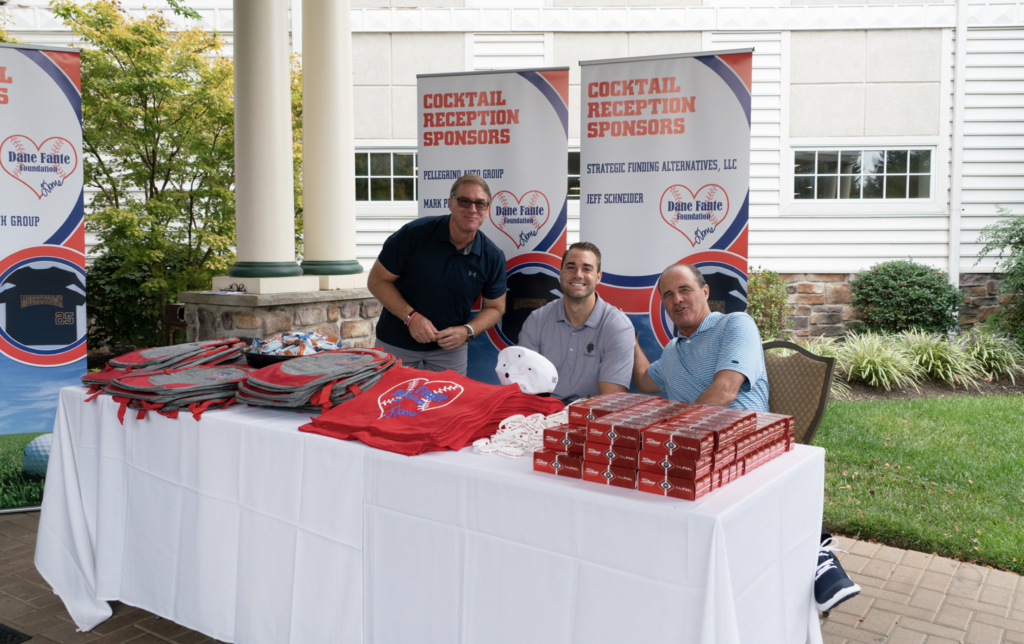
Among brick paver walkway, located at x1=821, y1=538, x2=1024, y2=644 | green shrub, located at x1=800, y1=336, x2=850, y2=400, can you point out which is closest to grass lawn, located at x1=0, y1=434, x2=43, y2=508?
brick paver walkway, located at x1=821, y1=538, x2=1024, y2=644

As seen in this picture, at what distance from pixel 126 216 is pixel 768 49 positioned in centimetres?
751

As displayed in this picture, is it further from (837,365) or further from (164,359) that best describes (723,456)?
(837,365)

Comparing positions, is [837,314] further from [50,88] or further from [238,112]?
[50,88]

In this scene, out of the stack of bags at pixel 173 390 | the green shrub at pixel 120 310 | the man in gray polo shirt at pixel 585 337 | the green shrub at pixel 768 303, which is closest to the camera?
the stack of bags at pixel 173 390

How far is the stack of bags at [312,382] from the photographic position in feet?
7.50

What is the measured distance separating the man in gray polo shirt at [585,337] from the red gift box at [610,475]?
1.44 m

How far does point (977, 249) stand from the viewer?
29.5ft

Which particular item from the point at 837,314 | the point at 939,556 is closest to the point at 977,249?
the point at 837,314

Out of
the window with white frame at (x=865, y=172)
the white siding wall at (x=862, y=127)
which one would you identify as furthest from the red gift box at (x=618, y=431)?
the window with white frame at (x=865, y=172)

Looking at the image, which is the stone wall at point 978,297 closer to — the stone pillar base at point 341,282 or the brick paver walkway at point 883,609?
the brick paver walkway at point 883,609

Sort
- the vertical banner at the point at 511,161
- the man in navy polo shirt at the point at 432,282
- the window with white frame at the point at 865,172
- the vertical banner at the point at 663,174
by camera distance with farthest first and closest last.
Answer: the window with white frame at the point at 865,172 → the vertical banner at the point at 511,161 → the vertical banner at the point at 663,174 → the man in navy polo shirt at the point at 432,282

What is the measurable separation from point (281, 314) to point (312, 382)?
2.65m

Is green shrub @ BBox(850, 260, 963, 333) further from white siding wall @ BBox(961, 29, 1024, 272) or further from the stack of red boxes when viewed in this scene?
the stack of red boxes

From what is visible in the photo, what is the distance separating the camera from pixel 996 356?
7.62 meters
